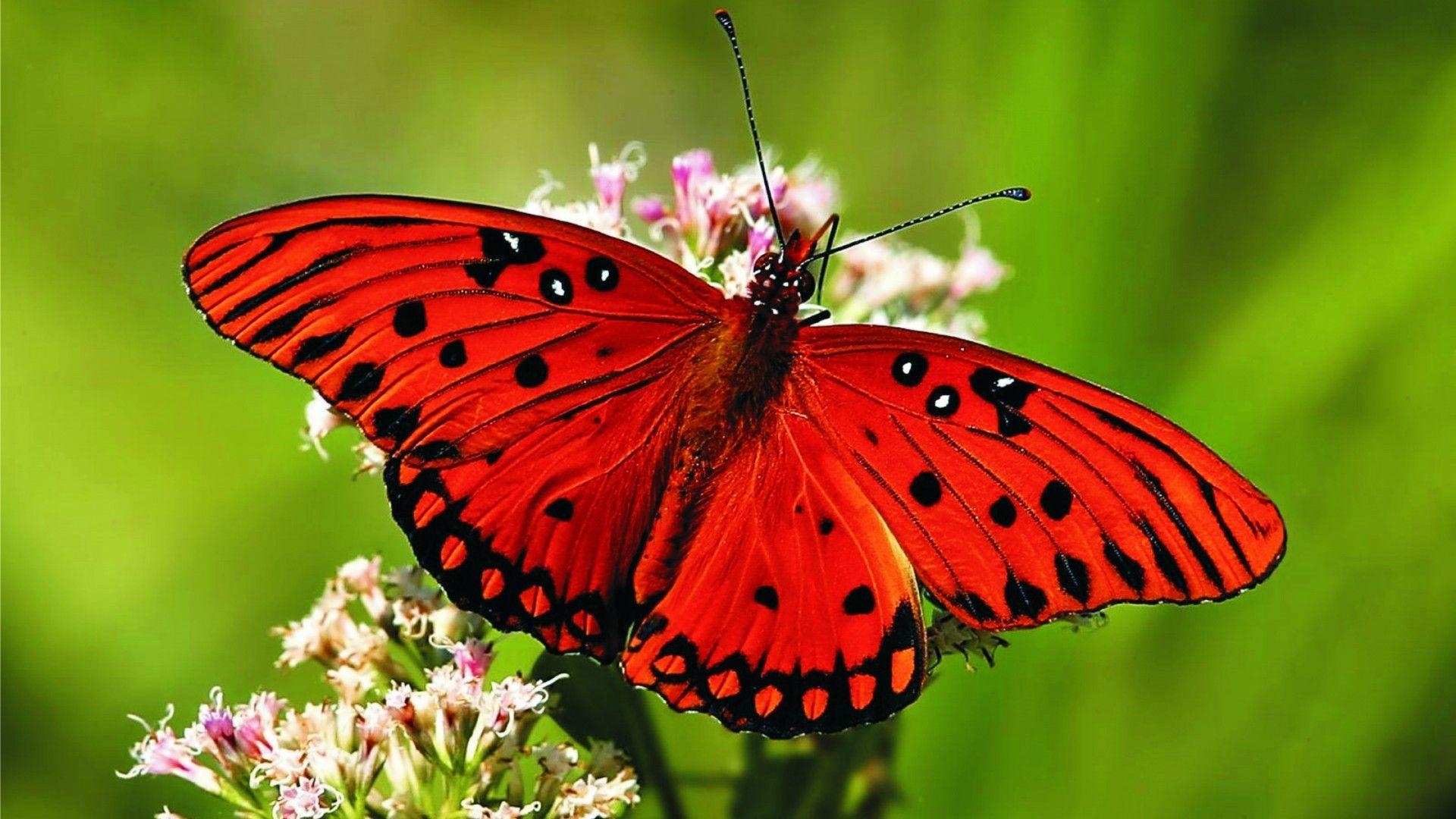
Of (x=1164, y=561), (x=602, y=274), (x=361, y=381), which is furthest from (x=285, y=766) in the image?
(x=1164, y=561)

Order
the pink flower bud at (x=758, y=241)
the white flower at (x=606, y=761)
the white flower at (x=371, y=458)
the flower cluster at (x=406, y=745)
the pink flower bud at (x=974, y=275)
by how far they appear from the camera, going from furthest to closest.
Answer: the pink flower bud at (x=974, y=275)
the pink flower bud at (x=758, y=241)
the white flower at (x=371, y=458)
the white flower at (x=606, y=761)
the flower cluster at (x=406, y=745)

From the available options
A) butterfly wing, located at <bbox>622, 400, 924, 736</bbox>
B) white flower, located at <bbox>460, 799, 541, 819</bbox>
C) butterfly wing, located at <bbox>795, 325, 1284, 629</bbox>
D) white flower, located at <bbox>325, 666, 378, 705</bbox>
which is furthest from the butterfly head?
white flower, located at <bbox>325, 666, 378, 705</bbox>

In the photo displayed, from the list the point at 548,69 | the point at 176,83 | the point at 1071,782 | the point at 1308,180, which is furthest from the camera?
the point at 548,69

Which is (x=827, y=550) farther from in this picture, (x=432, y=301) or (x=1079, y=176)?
(x=1079, y=176)

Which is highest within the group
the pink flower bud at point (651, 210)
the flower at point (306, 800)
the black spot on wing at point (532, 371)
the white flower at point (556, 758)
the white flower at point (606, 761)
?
the pink flower bud at point (651, 210)

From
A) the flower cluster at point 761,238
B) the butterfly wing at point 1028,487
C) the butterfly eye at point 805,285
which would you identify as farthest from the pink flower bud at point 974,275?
the butterfly wing at point 1028,487

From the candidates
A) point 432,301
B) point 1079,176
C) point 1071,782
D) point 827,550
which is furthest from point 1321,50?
point 432,301

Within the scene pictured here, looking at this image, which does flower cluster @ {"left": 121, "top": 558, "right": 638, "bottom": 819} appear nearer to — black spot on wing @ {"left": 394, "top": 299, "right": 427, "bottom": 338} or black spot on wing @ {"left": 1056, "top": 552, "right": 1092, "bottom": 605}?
black spot on wing @ {"left": 394, "top": 299, "right": 427, "bottom": 338}

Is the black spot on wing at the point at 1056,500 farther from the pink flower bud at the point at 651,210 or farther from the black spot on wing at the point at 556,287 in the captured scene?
the pink flower bud at the point at 651,210
